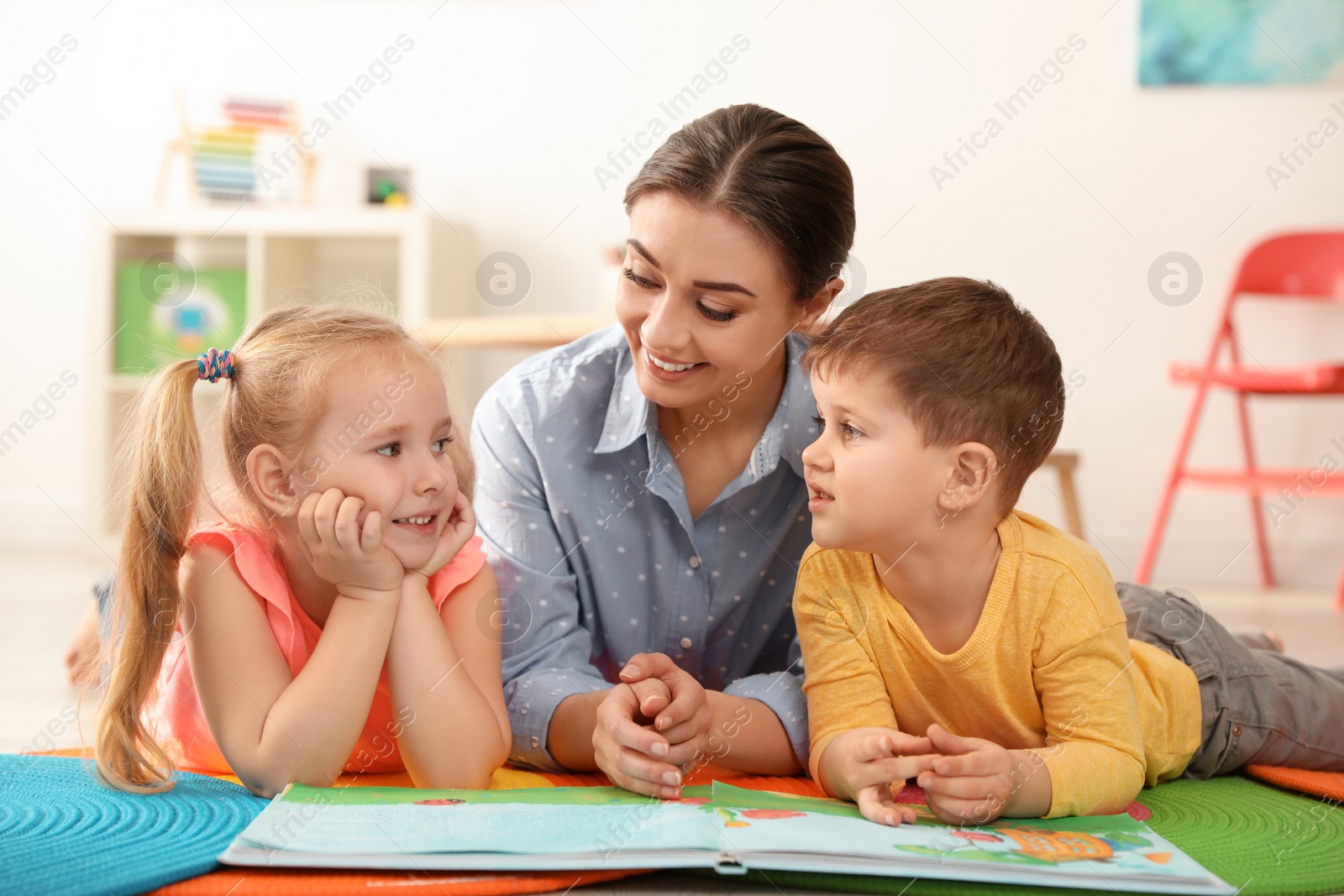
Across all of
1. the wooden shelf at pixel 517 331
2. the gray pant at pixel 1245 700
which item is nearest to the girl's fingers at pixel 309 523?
the gray pant at pixel 1245 700

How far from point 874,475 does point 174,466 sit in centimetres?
59

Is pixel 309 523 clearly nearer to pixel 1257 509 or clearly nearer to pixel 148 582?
pixel 148 582

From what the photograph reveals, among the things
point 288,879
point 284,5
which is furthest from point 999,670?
point 284,5

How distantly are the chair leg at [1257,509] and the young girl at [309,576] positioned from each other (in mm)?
2358

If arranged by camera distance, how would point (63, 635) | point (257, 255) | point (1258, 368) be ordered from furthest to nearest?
point (257, 255) → point (1258, 368) → point (63, 635)

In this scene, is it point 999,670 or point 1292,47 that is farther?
point 1292,47

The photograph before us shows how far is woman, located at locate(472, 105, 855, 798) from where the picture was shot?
42.3 inches

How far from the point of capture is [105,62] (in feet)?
10.4

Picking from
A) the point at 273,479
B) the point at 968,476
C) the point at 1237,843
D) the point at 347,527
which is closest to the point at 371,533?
the point at 347,527

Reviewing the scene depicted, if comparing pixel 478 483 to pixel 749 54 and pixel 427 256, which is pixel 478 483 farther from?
pixel 749 54

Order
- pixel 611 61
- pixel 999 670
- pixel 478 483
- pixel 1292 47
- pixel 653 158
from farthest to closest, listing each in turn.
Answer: pixel 611 61
pixel 1292 47
pixel 478 483
pixel 653 158
pixel 999 670

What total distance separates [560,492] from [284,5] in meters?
2.48

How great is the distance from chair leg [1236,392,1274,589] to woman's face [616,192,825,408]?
209cm

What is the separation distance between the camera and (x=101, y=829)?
85 centimetres
